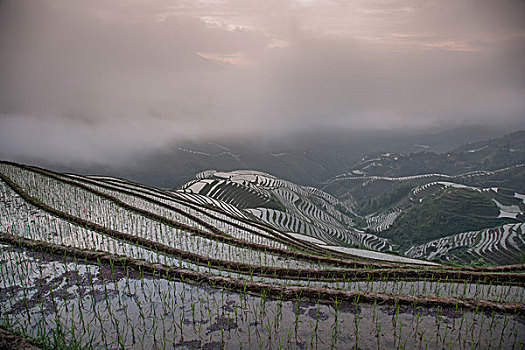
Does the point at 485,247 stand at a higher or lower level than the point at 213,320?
lower

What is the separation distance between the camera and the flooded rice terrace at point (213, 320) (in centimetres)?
444

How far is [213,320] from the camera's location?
4.93 meters

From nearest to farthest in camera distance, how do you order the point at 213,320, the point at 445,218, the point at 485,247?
the point at 213,320, the point at 485,247, the point at 445,218

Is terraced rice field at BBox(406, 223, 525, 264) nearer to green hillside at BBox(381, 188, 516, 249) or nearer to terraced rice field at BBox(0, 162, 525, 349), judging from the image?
green hillside at BBox(381, 188, 516, 249)

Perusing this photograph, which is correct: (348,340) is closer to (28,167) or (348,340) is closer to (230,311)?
(230,311)

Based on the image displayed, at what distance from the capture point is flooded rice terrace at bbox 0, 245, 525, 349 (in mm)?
4438

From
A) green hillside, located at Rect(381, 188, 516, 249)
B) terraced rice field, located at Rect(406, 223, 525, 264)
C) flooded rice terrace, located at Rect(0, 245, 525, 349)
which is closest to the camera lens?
flooded rice terrace, located at Rect(0, 245, 525, 349)

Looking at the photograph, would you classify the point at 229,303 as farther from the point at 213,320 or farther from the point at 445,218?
the point at 445,218

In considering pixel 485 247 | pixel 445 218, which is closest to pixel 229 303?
pixel 485 247

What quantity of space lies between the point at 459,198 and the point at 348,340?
100 metres

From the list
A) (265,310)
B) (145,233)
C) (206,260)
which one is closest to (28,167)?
(145,233)

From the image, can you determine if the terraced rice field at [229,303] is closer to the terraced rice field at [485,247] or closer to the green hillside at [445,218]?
the terraced rice field at [485,247]

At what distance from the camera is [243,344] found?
4.39 m

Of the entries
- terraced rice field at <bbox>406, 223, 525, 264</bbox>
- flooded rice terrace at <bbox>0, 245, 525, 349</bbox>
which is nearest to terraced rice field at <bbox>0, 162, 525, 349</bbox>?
flooded rice terrace at <bbox>0, 245, 525, 349</bbox>
